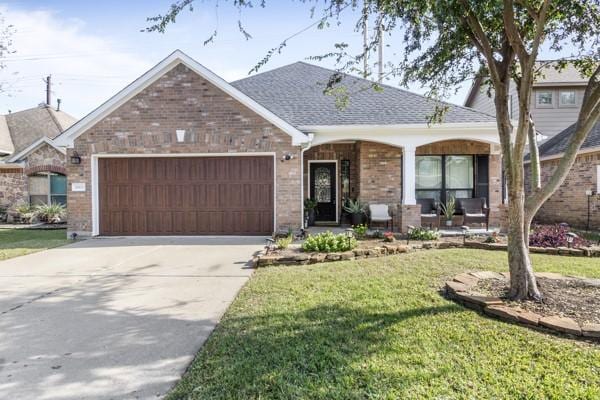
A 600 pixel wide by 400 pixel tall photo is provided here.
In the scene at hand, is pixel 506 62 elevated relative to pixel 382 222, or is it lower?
elevated

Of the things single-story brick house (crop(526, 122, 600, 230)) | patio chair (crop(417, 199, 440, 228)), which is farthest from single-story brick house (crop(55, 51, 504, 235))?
single-story brick house (crop(526, 122, 600, 230))

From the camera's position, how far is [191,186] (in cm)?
1010

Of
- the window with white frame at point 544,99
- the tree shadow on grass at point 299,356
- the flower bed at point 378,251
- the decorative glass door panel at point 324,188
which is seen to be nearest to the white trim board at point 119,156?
the flower bed at point 378,251

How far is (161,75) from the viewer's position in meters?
9.79

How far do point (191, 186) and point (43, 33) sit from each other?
6.71 meters

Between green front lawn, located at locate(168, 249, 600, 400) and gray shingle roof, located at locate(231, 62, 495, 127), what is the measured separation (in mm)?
6263

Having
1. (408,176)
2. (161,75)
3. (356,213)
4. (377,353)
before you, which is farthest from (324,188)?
(377,353)

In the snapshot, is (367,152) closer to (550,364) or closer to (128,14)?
(128,14)

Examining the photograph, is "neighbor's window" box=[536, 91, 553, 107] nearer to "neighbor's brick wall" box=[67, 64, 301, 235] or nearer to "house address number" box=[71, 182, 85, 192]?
"neighbor's brick wall" box=[67, 64, 301, 235]

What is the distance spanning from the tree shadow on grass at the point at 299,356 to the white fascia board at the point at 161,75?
643 centimetres

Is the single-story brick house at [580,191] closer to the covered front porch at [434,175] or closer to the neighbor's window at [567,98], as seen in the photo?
the covered front porch at [434,175]

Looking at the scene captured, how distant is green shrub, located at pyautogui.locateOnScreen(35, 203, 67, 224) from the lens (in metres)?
14.4

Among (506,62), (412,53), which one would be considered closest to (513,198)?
(506,62)

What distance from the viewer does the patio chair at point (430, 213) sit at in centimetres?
1038
